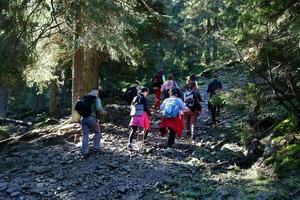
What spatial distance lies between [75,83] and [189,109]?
3.99 metres

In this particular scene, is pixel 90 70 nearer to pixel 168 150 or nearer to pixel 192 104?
pixel 192 104

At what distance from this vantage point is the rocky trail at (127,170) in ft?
27.6

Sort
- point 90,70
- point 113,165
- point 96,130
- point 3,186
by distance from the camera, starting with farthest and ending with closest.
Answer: point 90,70, point 96,130, point 113,165, point 3,186

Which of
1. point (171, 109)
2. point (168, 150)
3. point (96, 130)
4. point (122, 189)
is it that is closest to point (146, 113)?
point (171, 109)

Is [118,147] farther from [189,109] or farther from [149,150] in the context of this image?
[189,109]

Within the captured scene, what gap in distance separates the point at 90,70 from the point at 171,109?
14.0 feet

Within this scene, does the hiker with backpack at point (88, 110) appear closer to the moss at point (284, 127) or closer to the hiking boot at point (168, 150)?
the hiking boot at point (168, 150)

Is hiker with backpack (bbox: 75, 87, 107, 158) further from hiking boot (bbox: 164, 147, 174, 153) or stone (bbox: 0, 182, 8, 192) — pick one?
stone (bbox: 0, 182, 8, 192)

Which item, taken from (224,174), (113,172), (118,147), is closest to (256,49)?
(224,174)

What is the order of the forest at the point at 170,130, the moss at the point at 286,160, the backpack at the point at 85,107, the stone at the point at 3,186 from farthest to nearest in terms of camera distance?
the backpack at the point at 85,107 < the stone at the point at 3,186 < the moss at the point at 286,160 < the forest at the point at 170,130

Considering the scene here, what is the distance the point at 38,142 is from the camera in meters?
13.2

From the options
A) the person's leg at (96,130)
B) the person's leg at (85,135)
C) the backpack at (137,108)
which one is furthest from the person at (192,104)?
the person's leg at (85,135)

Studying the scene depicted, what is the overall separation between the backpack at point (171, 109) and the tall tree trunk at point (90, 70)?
3874 millimetres

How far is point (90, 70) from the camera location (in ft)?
46.4
